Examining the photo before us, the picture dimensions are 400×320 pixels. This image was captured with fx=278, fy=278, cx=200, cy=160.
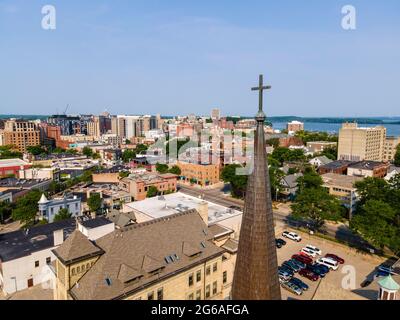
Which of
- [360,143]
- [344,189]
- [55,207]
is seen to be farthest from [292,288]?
[360,143]

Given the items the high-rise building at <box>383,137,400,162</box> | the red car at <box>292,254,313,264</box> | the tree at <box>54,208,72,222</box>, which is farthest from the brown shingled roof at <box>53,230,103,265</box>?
the high-rise building at <box>383,137,400,162</box>

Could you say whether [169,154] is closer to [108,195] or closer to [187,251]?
[108,195]

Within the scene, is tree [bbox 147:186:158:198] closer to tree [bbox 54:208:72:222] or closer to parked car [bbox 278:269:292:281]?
tree [bbox 54:208:72:222]

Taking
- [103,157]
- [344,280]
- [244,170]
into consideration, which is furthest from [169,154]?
[344,280]

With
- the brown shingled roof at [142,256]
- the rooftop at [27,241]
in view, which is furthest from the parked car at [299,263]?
the rooftop at [27,241]

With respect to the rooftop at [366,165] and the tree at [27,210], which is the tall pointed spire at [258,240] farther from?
the rooftop at [366,165]
